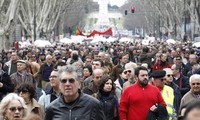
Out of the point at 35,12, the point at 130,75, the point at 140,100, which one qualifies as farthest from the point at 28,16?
the point at 140,100

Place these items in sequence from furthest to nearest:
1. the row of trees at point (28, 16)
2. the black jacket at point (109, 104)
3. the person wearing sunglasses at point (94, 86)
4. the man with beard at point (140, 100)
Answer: the row of trees at point (28, 16)
the person wearing sunglasses at point (94, 86)
the black jacket at point (109, 104)
the man with beard at point (140, 100)

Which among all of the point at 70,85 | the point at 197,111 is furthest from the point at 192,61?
the point at 197,111

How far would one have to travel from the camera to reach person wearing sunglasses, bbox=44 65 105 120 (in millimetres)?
5633

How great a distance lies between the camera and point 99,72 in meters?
10.1

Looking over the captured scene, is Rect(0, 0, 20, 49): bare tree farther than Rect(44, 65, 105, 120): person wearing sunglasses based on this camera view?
Yes

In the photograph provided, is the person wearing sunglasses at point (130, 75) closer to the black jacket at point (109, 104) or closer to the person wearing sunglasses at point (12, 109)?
the black jacket at point (109, 104)

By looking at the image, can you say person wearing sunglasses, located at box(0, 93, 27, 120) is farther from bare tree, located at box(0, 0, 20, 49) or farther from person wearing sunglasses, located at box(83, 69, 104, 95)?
bare tree, located at box(0, 0, 20, 49)

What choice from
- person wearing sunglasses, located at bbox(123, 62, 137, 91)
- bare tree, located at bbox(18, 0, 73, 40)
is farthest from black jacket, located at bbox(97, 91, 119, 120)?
bare tree, located at bbox(18, 0, 73, 40)

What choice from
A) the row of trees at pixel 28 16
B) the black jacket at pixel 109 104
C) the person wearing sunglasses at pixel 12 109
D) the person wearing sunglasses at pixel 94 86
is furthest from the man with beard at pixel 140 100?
the row of trees at pixel 28 16

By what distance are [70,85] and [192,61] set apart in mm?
11135

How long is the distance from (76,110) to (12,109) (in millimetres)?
652

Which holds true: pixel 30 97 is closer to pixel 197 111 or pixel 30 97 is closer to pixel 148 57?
pixel 197 111

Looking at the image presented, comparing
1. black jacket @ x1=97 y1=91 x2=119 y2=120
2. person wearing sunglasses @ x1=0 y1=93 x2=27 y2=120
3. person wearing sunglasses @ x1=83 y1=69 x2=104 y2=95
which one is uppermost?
person wearing sunglasses @ x1=0 y1=93 x2=27 y2=120

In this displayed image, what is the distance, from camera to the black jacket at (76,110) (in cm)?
567
